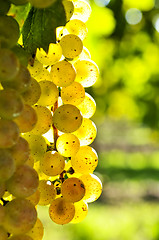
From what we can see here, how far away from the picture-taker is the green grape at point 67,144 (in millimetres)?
665

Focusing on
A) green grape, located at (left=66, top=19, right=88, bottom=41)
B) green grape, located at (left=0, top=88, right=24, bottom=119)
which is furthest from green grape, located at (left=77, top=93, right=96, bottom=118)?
green grape, located at (left=0, top=88, right=24, bottom=119)


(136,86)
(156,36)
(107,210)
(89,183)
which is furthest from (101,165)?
(89,183)

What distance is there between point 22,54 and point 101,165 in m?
9.95

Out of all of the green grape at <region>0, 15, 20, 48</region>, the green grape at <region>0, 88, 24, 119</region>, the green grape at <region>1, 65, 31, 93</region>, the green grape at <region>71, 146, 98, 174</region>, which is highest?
the green grape at <region>0, 15, 20, 48</region>

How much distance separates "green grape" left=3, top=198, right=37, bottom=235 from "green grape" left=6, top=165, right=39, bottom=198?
13mm

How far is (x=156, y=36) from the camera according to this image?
2.59 m

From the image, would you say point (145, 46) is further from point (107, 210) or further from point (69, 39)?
point (107, 210)

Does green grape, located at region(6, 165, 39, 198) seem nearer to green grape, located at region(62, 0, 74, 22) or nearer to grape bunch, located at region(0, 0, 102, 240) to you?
grape bunch, located at region(0, 0, 102, 240)

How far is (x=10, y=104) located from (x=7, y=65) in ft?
0.15

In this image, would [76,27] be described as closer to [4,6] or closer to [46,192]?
[4,6]

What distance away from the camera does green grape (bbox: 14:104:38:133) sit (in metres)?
0.55

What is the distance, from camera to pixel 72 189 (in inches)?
25.3

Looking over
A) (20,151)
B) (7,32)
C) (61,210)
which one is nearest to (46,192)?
(61,210)

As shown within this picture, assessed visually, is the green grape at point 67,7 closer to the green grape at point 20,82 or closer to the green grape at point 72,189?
the green grape at point 20,82
